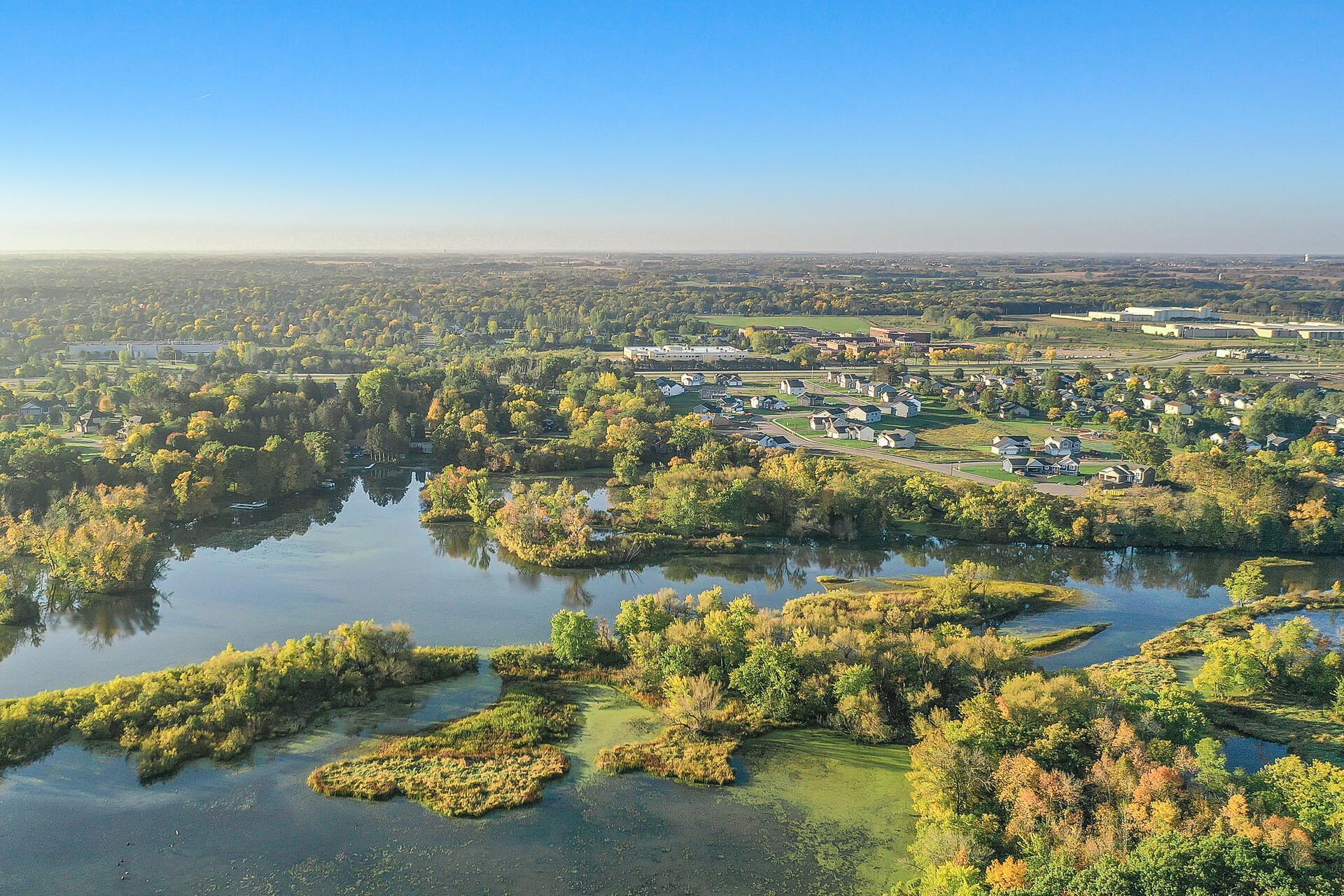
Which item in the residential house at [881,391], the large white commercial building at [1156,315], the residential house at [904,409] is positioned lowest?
the residential house at [904,409]

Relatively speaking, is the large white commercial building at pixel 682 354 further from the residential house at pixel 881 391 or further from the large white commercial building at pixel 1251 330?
the large white commercial building at pixel 1251 330

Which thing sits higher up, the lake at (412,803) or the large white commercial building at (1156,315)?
the large white commercial building at (1156,315)

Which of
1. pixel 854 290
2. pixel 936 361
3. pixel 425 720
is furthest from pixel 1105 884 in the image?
pixel 854 290

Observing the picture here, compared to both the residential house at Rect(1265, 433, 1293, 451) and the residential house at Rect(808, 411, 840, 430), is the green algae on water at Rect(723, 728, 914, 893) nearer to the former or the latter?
the residential house at Rect(808, 411, 840, 430)

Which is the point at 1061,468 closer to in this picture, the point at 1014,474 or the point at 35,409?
the point at 1014,474

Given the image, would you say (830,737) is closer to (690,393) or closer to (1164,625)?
(1164,625)

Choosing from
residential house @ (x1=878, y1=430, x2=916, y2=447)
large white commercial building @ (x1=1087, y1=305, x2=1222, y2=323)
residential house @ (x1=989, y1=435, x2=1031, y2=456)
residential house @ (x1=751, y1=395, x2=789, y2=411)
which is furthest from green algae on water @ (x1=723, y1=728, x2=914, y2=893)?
large white commercial building @ (x1=1087, y1=305, x2=1222, y2=323)

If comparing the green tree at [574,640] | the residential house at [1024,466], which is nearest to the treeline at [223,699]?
the green tree at [574,640]
